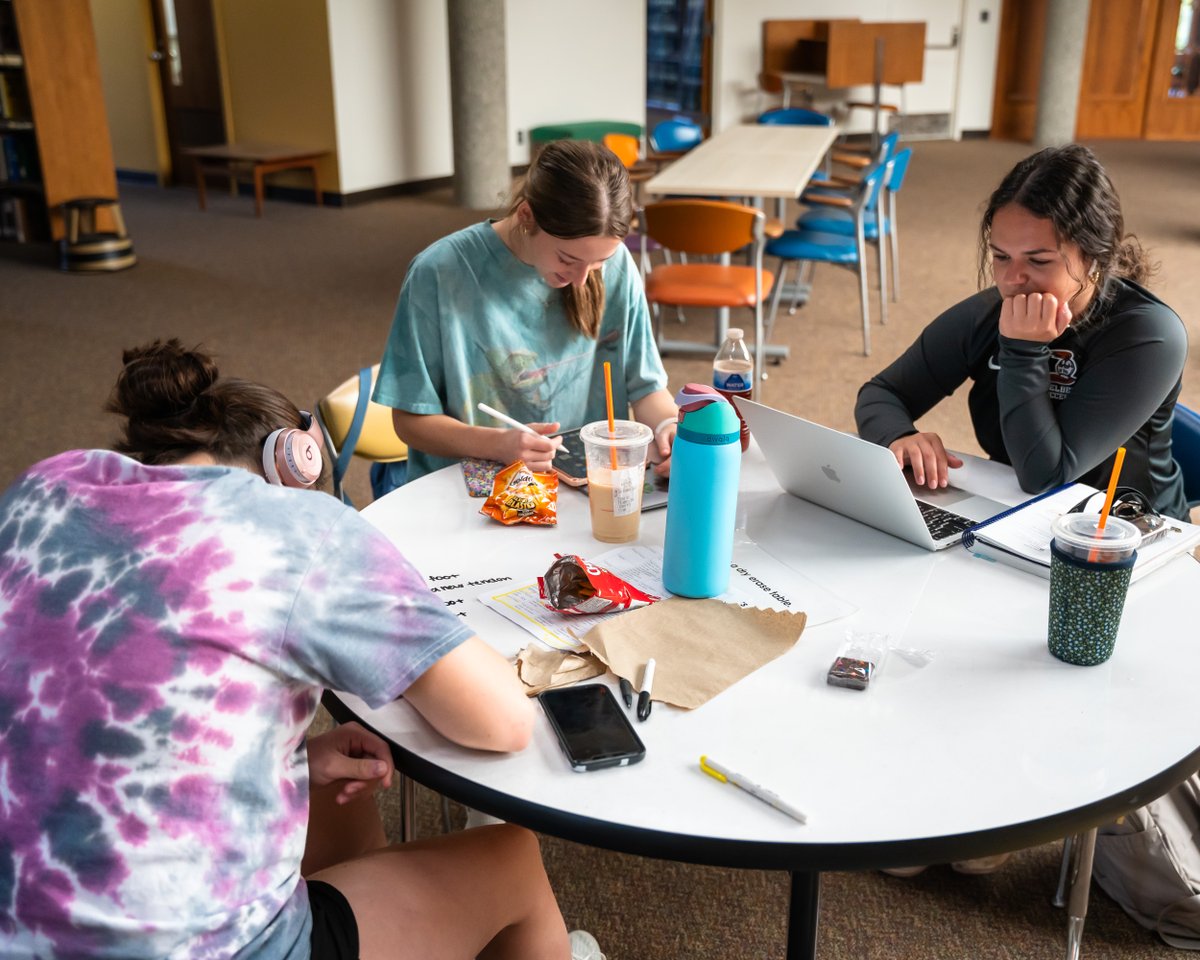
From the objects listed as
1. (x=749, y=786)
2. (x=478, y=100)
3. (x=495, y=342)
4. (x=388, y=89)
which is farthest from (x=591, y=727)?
(x=388, y=89)

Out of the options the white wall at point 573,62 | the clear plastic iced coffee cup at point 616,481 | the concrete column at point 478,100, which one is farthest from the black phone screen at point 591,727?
the white wall at point 573,62

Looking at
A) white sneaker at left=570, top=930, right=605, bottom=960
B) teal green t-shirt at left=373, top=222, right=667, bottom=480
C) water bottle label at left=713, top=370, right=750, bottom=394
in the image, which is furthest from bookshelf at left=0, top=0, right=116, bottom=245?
white sneaker at left=570, top=930, right=605, bottom=960

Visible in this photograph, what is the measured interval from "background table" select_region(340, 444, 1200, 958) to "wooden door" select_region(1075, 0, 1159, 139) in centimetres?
1161

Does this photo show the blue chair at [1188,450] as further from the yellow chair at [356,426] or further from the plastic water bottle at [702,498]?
the yellow chair at [356,426]

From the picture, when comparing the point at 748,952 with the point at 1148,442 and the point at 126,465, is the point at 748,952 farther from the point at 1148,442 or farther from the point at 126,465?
the point at 126,465

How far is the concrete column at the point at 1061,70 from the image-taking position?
34.2 ft

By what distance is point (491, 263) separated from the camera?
1.95 metres

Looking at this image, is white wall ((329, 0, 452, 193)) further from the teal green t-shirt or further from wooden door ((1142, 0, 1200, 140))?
wooden door ((1142, 0, 1200, 140))

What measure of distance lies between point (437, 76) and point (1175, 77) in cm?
766

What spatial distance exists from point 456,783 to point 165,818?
26cm

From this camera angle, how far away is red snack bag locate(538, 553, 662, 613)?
1.32m

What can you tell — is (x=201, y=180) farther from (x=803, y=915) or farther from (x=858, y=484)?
(x=803, y=915)

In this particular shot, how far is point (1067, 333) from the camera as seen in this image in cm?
181

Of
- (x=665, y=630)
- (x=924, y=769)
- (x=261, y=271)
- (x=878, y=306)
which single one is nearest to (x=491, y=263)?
(x=665, y=630)
